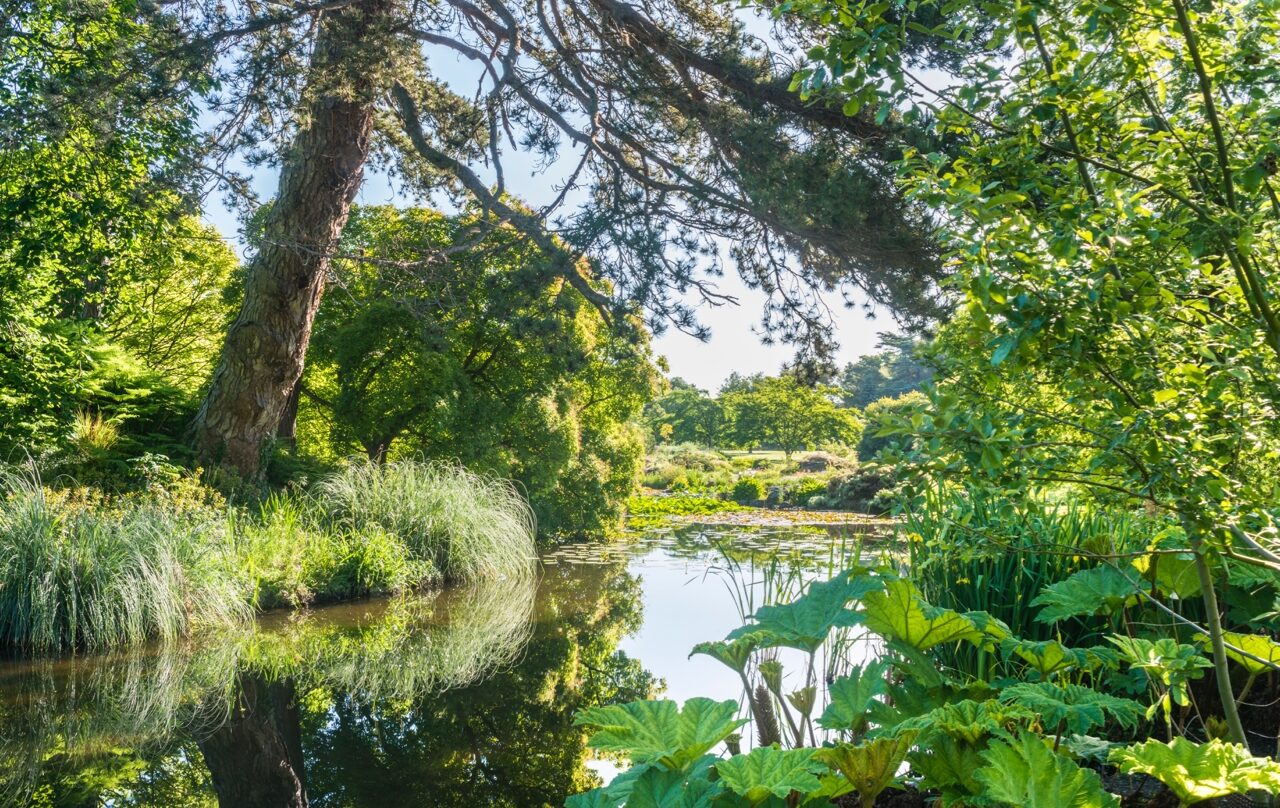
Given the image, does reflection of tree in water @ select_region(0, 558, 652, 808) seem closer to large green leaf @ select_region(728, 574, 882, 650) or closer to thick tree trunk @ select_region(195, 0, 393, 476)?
large green leaf @ select_region(728, 574, 882, 650)

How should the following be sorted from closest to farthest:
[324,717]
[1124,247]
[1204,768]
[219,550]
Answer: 1. [1204,768]
2. [1124,247]
3. [324,717]
4. [219,550]

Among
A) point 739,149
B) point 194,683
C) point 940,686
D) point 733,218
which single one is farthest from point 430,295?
point 940,686

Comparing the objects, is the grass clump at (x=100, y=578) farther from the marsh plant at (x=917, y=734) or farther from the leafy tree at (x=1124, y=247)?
the leafy tree at (x=1124, y=247)

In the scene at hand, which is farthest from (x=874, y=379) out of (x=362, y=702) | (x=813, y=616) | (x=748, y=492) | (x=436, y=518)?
(x=813, y=616)

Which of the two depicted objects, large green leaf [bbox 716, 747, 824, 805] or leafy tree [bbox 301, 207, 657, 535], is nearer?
large green leaf [bbox 716, 747, 824, 805]

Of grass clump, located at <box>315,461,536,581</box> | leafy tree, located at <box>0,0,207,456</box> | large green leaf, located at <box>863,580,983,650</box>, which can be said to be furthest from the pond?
leafy tree, located at <box>0,0,207,456</box>

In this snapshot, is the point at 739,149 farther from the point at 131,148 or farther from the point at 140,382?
the point at 140,382

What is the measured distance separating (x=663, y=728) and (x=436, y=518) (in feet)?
22.3

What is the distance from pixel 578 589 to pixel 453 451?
4.79 meters

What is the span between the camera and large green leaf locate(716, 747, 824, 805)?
4.65 feet

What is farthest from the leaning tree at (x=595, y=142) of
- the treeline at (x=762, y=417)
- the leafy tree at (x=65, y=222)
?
the treeline at (x=762, y=417)

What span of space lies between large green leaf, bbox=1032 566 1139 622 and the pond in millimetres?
1212

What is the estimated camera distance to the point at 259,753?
3141mm

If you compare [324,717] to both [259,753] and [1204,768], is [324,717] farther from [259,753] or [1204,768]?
[1204,768]
